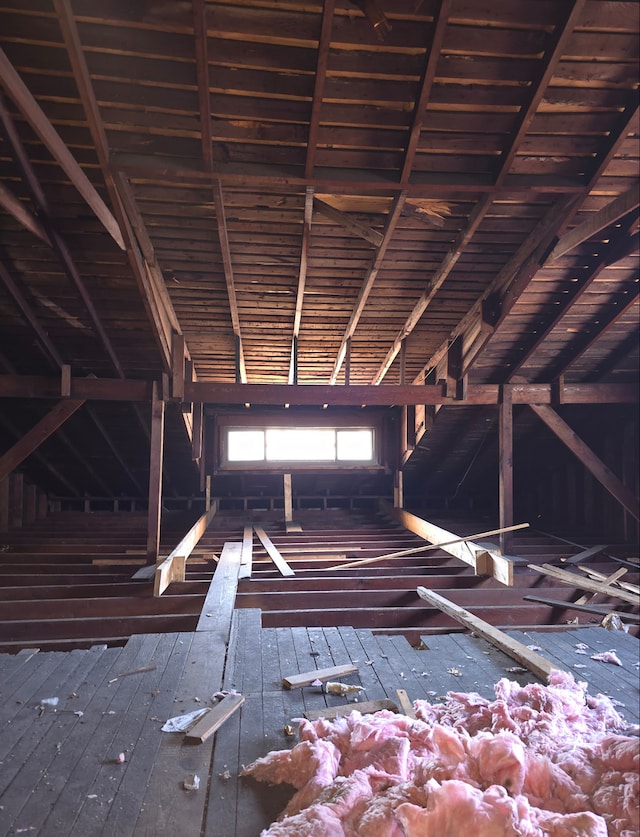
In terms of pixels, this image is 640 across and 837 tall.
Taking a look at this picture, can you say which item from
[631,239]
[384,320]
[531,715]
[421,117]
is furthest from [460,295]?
[531,715]

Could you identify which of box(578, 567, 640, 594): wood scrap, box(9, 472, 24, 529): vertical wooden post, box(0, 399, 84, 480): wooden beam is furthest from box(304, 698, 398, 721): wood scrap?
box(9, 472, 24, 529): vertical wooden post

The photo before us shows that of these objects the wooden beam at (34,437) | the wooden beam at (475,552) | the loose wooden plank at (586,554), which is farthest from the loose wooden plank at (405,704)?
the wooden beam at (34,437)

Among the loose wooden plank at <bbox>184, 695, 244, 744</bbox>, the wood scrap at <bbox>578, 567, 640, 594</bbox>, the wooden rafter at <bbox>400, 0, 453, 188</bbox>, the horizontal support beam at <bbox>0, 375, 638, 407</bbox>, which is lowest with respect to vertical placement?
the wood scrap at <bbox>578, 567, 640, 594</bbox>

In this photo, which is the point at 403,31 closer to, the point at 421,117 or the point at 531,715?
the point at 421,117

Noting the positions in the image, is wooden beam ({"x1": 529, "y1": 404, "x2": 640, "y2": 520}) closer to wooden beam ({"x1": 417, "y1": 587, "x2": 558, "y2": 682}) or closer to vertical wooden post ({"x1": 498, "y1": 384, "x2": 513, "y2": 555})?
vertical wooden post ({"x1": 498, "y1": 384, "x2": 513, "y2": 555})

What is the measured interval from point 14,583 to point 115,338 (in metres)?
2.55

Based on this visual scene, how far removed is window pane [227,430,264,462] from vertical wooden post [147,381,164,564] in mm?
2898

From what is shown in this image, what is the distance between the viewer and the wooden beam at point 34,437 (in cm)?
546

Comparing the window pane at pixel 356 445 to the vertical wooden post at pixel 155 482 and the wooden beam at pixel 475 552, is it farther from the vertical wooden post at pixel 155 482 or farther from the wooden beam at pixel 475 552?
the vertical wooden post at pixel 155 482

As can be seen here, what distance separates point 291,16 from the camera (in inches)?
116

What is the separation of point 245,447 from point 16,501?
340cm

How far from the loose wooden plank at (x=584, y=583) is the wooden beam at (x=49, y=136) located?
15.6 ft

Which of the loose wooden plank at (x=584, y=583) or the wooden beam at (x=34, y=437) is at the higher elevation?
the wooden beam at (x=34, y=437)

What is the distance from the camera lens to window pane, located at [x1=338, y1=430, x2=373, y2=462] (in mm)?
8859
